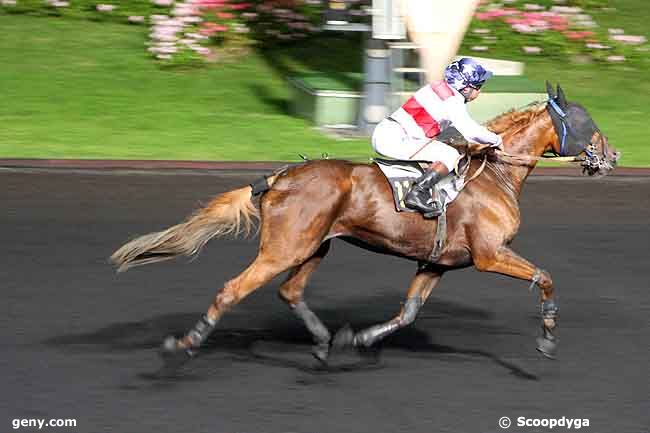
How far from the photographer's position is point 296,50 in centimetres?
1830

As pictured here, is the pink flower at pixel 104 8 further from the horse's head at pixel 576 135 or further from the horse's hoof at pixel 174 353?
the horse's head at pixel 576 135

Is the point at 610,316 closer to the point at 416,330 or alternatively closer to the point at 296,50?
the point at 416,330

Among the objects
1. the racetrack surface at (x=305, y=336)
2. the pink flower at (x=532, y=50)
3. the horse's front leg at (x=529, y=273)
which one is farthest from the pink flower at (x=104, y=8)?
the horse's front leg at (x=529, y=273)

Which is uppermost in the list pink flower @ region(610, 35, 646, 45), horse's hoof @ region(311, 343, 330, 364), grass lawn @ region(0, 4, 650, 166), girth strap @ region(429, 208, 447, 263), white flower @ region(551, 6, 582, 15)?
girth strap @ region(429, 208, 447, 263)

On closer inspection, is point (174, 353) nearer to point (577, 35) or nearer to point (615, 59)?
point (615, 59)

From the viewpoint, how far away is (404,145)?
23.3 feet

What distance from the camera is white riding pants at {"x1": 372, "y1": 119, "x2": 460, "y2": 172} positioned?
7.05 m

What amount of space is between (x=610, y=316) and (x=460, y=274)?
146cm

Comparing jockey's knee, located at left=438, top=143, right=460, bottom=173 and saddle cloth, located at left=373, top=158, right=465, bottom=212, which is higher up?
jockey's knee, located at left=438, top=143, right=460, bottom=173

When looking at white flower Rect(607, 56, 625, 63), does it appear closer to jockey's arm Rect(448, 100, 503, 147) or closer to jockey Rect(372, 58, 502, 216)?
jockey Rect(372, 58, 502, 216)

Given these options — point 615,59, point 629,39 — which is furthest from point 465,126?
point 629,39

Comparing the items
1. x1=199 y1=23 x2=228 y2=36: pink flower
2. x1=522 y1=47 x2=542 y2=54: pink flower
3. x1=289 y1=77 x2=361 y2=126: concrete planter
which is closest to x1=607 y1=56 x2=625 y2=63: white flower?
x1=522 y1=47 x2=542 y2=54: pink flower

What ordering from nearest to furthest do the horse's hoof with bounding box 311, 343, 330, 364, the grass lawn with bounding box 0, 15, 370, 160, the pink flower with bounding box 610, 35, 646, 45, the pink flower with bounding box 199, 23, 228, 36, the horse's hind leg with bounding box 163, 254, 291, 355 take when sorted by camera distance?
1. the horse's hind leg with bounding box 163, 254, 291, 355
2. the horse's hoof with bounding box 311, 343, 330, 364
3. the grass lawn with bounding box 0, 15, 370, 160
4. the pink flower with bounding box 199, 23, 228, 36
5. the pink flower with bounding box 610, 35, 646, 45

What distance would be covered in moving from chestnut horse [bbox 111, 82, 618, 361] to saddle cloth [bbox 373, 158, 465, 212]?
45 millimetres
